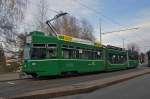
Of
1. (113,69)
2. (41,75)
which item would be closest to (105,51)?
(113,69)

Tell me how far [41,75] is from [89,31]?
67.4 metres

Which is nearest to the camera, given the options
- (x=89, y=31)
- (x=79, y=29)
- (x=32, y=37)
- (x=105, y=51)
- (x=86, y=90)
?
(x=86, y=90)

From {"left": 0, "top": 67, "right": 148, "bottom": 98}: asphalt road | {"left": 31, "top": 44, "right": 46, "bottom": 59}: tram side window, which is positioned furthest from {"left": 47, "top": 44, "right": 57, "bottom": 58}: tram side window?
{"left": 0, "top": 67, "right": 148, "bottom": 98}: asphalt road

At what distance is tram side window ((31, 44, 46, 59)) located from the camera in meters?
28.9

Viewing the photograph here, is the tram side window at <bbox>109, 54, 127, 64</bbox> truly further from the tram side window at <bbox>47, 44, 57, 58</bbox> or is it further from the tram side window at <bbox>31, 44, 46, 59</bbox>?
the tram side window at <bbox>31, 44, 46, 59</bbox>

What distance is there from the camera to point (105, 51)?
42.2 m

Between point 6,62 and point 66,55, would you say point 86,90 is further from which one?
point 6,62

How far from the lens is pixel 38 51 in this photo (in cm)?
2909

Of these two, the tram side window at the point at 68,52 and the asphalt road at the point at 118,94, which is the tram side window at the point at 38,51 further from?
the asphalt road at the point at 118,94

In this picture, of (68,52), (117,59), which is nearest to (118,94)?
(68,52)

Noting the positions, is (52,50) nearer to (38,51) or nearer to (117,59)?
(38,51)

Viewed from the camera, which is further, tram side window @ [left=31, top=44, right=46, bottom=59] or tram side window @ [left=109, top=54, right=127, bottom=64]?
tram side window @ [left=109, top=54, right=127, bottom=64]

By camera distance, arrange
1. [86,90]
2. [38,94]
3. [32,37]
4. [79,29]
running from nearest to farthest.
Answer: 1. [38,94]
2. [86,90]
3. [32,37]
4. [79,29]

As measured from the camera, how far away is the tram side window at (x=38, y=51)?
28.9 meters
